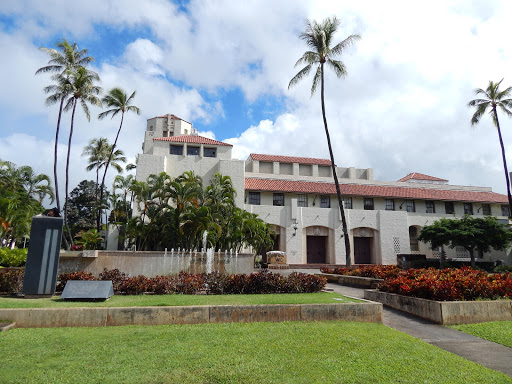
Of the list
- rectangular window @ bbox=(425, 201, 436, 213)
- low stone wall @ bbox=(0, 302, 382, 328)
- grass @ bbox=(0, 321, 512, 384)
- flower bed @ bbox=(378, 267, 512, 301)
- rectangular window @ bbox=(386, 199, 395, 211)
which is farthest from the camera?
rectangular window @ bbox=(425, 201, 436, 213)

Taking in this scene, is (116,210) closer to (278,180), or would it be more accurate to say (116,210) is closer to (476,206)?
(278,180)

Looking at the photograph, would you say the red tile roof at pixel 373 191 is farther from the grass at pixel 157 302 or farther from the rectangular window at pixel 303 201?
the grass at pixel 157 302

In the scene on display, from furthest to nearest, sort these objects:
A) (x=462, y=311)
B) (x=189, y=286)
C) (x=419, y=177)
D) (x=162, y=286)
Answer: (x=419, y=177) → (x=189, y=286) → (x=162, y=286) → (x=462, y=311)

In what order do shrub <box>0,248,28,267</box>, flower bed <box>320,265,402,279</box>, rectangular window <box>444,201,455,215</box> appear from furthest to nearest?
rectangular window <box>444,201,455,215</box> < shrub <box>0,248,28,267</box> < flower bed <box>320,265,402,279</box>

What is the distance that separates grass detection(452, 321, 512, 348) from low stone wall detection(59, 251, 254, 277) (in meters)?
9.70

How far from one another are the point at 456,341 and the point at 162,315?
5.95 metres

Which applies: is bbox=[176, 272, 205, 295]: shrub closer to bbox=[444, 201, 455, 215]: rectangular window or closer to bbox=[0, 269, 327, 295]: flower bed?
bbox=[0, 269, 327, 295]: flower bed

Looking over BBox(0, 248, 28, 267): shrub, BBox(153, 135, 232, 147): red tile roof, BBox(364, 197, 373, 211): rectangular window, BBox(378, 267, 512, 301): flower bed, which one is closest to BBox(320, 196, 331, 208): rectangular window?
BBox(364, 197, 373, 211): rectangular window

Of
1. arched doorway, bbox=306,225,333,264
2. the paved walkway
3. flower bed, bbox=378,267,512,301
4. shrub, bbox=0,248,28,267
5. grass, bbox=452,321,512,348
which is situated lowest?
the paved walkway

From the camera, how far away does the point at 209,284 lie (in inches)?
405

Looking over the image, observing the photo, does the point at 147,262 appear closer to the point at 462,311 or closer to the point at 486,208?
the point at 462,311

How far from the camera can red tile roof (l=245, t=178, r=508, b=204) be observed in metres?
Result: 34.1

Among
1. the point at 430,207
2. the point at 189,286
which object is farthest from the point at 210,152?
the point at 430,207

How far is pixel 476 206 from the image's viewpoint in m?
39.3
